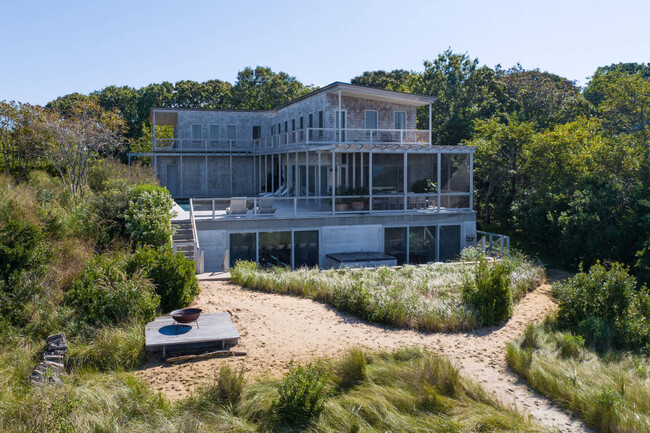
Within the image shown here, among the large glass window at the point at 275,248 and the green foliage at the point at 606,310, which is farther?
the large glass window at the point at 275,248

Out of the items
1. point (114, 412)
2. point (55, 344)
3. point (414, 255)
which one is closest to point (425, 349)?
point (114, 412)

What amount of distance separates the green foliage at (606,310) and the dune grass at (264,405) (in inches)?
175

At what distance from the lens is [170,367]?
9109 mm

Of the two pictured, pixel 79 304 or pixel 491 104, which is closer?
pixel 79 304

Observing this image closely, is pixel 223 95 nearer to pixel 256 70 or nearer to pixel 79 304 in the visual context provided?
pixel 256 70

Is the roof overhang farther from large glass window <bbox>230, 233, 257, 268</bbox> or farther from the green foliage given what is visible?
the green foliage

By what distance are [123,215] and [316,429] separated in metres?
11.0

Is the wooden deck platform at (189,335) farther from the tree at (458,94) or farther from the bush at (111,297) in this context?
the tree at (458,94)

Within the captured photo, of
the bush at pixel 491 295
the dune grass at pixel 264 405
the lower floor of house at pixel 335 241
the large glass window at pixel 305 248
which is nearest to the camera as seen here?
the dune grass at pixel 264 405

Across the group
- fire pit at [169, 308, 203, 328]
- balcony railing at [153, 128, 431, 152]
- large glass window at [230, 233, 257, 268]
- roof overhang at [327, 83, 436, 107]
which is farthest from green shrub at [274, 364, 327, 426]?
roof overhang at [327, 83, 436, 107]

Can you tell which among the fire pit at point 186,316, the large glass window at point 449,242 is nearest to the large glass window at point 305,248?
the large glass window at point 449,242

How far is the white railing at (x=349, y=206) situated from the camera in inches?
792

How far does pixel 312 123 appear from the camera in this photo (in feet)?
90.7

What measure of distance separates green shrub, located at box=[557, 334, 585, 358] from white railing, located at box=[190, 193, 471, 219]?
11.3m
